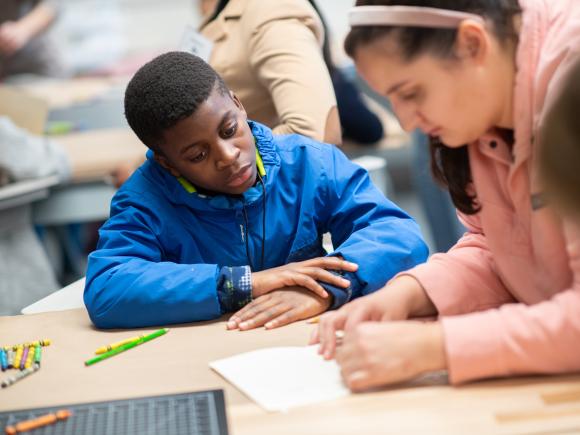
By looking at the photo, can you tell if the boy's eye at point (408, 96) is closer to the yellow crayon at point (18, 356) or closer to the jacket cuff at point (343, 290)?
the jacket cuff at point (343, 290)

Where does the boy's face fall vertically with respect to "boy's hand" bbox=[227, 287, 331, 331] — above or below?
above

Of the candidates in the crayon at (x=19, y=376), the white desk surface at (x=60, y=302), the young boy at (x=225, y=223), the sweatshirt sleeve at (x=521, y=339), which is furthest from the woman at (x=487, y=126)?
the white desk surface at (x=60, y=302)

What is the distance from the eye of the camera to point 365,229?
1.47 meters

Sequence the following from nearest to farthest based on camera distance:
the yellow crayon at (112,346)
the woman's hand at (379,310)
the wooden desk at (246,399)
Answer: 1. the wooden desk at (246,399)
2. the woman's hand at (379,310)
3. the yellow crayon at (112,346)

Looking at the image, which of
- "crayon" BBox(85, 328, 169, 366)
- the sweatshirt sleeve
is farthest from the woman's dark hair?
"crayon" BBox(85, 328, 169, 366)

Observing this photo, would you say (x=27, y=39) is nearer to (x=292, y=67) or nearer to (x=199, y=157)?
(x=292, y=67)

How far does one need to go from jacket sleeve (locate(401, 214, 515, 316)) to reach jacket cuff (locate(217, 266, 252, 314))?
0.98ft

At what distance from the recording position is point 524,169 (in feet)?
3.34

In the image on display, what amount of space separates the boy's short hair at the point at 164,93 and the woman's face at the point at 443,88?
19.1 inches

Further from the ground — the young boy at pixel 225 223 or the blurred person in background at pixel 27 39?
the young boy at pixel 225 223

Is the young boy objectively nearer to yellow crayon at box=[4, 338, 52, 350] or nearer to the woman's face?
yellow crayon at box=[4, 338, 52, 350]

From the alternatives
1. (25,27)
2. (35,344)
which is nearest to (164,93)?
(35,344)

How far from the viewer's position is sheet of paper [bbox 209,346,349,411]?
3.15 ft

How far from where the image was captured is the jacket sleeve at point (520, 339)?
35.3 inches
